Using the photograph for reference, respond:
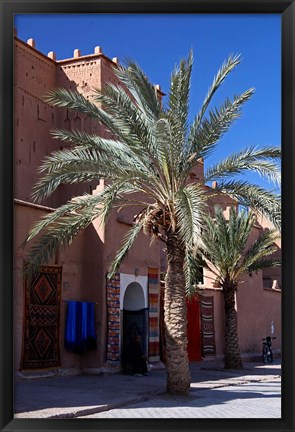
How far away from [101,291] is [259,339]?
13.0 m

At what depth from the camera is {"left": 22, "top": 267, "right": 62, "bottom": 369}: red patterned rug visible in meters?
14.7

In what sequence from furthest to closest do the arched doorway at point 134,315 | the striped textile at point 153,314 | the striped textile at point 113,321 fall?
the striped textile at point 153,314
the arched doorway at point 134,315
the striped textile at point 113,321

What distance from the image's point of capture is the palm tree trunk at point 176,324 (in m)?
12.5

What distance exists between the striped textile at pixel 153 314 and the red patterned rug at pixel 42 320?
3.83 meters

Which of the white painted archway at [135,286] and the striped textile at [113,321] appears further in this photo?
the white painted archway at [135,286]

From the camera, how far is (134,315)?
18516mm

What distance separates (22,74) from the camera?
Answer: 73.0 ft

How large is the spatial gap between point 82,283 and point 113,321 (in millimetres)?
1265

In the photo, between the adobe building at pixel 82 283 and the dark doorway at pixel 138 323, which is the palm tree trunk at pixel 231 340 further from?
the dark doorway at pixel 138 323

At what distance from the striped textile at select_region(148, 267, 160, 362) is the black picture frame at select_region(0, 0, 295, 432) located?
12740 mm

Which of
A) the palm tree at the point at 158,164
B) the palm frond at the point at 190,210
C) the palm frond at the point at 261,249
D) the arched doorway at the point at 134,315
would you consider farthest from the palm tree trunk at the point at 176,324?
the palm frond at the point at 261,249
